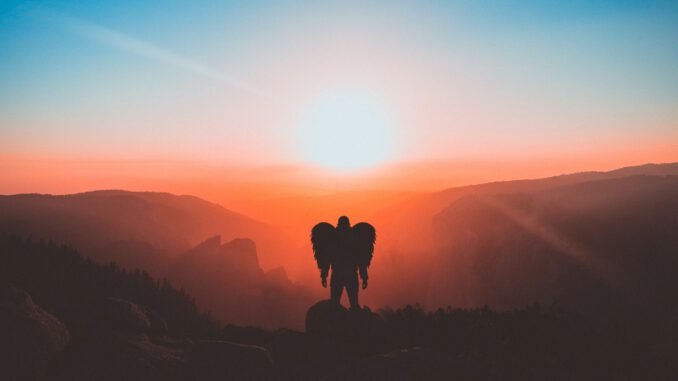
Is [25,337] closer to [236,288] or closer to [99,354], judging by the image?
[99,354]

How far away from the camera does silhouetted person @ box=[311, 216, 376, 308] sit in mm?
13477

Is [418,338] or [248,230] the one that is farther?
[248,230]

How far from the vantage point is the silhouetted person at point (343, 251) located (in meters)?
13.5

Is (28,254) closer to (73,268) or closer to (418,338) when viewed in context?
(73,268)

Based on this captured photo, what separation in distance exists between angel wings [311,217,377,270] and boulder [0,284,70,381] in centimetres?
730

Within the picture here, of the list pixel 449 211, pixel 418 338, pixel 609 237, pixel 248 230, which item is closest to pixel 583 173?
pixel 449 211

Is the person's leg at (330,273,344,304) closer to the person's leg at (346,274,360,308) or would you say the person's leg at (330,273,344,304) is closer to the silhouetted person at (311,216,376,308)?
the silhouetted person at (311,216,376,308)

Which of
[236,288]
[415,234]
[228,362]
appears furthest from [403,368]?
[415,234]

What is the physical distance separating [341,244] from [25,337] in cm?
855

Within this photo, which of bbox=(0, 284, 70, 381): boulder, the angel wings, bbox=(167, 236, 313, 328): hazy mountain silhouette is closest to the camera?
bbox=(0, 284, 70, 381): boulder

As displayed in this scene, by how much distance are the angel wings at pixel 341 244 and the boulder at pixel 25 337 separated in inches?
287

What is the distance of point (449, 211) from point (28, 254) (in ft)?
286

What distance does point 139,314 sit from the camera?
12.8 m

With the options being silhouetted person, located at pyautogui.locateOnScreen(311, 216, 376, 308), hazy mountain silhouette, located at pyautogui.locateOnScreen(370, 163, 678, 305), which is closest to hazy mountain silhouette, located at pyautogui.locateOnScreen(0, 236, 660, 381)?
silhouetted person, located at pyautogui.locateOnScreen(311, 216, 376, 308)
